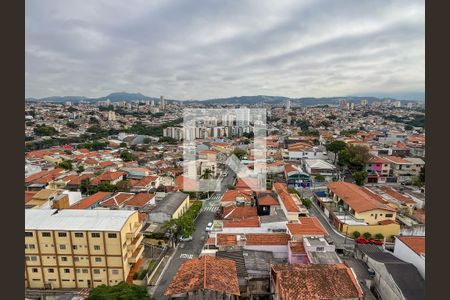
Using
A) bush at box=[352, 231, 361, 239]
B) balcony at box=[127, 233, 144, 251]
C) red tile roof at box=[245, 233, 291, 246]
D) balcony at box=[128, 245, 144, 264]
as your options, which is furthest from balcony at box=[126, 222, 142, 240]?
bush at box=[352, 231, 361, 239]

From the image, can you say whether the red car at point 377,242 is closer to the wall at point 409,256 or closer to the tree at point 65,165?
the wall at point 409,256

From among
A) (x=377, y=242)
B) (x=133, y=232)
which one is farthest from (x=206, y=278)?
(x=377, y=242)

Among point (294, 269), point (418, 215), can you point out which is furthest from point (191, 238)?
point (418, 215)

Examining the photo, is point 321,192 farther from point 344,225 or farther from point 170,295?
point 170,295

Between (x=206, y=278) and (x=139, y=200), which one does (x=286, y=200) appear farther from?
(x=139, y=200)

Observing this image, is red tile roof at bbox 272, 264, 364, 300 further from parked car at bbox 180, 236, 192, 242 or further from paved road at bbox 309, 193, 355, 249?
parked car at bbox 180, 236, 192, 242

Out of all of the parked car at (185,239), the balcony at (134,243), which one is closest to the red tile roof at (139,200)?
the parked car at (185,239)
